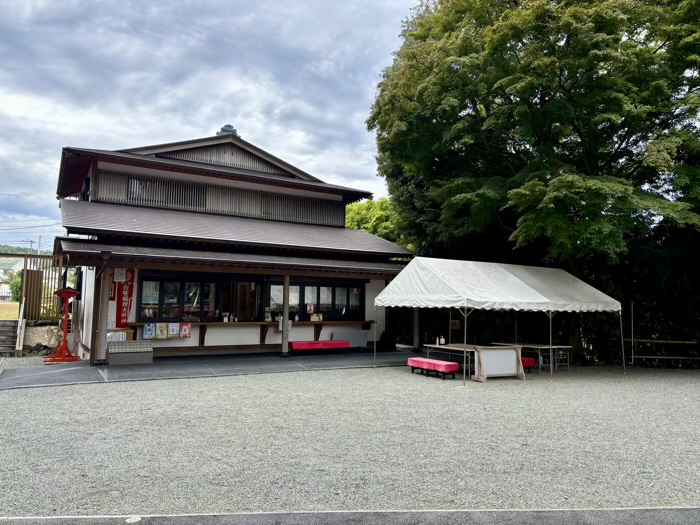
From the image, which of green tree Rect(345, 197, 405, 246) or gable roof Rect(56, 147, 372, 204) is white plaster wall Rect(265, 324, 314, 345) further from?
green tree Rect(345, 197, 405, 246)

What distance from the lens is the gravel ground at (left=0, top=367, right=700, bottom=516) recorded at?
407 cm

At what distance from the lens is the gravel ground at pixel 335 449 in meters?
4.07

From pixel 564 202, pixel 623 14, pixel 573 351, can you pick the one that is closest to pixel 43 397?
pixel 564 202

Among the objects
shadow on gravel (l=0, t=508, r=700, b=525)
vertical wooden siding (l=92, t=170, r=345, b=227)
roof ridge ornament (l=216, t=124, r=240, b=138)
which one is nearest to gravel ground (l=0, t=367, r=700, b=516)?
shadow on gravel (l=0, t=508, r=700, b=525)

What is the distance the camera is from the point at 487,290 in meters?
11.2

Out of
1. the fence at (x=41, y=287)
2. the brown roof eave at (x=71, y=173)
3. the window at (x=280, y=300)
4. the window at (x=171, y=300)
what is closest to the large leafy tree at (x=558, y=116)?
the window at (x=280, y=300)

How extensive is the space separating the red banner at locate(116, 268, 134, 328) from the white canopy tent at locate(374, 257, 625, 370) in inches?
250

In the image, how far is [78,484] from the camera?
14.0ft

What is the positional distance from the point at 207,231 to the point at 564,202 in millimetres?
9288

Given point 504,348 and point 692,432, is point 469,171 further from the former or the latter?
point 692,432

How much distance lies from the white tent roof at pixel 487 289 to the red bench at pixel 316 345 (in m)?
3.48

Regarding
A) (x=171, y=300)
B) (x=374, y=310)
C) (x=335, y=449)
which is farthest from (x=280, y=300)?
(x=335, y=449)

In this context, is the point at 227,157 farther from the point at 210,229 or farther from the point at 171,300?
the point at 171,300

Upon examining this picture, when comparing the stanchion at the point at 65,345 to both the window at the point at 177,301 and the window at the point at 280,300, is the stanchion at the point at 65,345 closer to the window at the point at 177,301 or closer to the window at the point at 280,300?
the window at the point at 177,301
